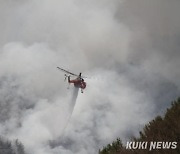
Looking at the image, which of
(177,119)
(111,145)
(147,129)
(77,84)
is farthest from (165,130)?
(77,84)

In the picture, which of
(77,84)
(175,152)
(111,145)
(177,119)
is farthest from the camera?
(77,84)

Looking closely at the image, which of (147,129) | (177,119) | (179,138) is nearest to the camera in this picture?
(179,138)

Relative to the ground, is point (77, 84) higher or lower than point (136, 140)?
higher

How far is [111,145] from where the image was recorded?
38031 millimetres

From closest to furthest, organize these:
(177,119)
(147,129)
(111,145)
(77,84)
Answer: (177,119) → (147,129) → (111,145) → (77,84)

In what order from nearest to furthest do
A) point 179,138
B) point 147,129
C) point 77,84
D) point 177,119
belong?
point 179,138 < point 177,119 < point 147,129 < point 77,84

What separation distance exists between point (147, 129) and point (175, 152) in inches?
262

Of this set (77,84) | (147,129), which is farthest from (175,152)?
(77,84)

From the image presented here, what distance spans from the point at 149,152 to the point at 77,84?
86864 mm

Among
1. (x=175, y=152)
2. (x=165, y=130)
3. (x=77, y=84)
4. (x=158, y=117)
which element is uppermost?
(x=77, y=84)

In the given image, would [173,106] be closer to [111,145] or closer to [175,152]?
[175,152]

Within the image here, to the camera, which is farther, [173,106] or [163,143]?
[173,106]

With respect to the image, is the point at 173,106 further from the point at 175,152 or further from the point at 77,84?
the point at 77,84

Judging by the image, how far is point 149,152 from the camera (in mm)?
23828
